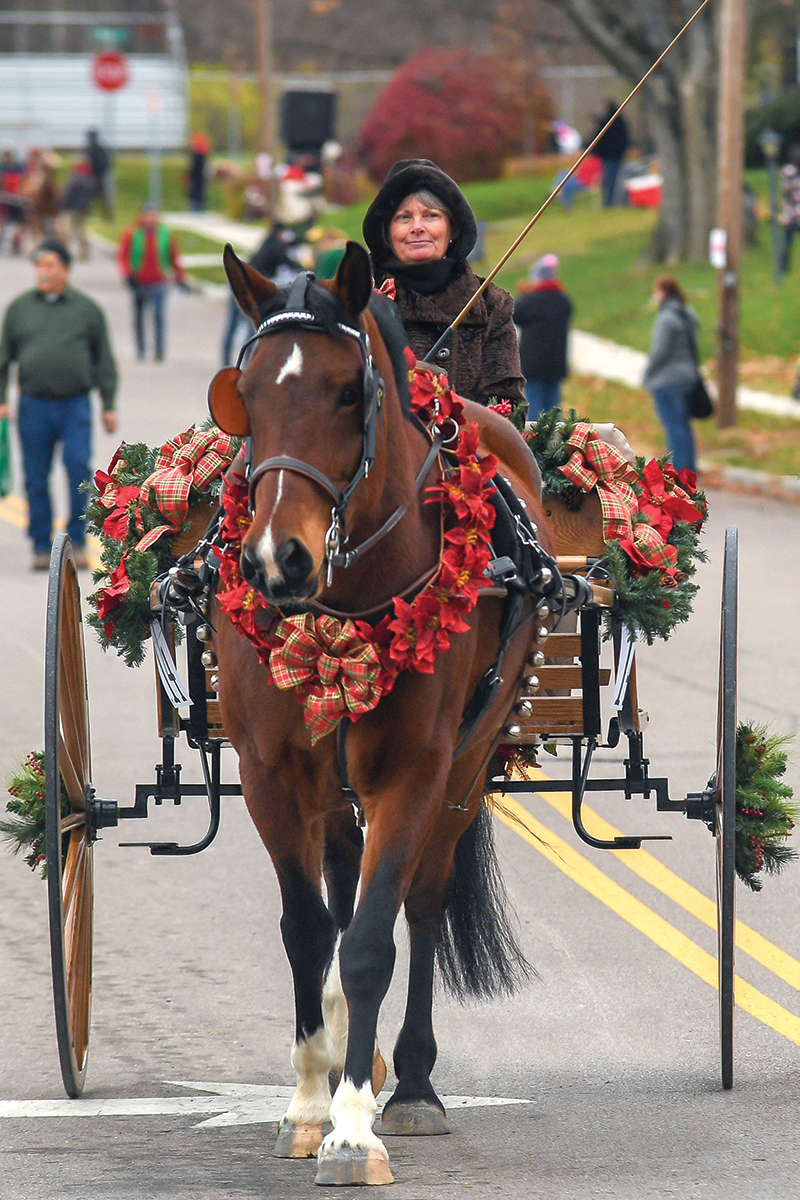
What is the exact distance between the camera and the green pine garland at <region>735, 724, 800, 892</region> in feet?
19.7

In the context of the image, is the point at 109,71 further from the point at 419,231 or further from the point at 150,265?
the point at 419,231

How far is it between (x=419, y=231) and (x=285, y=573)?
2.24 meters

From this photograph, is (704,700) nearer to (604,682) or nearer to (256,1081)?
(604,682)

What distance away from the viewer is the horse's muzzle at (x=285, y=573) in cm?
405

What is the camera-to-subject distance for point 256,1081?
5.67 m

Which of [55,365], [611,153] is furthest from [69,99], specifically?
[55,365]

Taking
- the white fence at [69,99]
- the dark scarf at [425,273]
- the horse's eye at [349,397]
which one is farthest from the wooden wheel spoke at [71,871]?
the white fence at [69,99]

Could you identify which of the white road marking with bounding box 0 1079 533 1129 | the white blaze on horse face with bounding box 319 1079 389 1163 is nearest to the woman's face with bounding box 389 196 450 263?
the white road marking with bounding box 0 1079 533 1129

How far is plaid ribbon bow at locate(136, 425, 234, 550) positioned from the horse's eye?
4.75 feet

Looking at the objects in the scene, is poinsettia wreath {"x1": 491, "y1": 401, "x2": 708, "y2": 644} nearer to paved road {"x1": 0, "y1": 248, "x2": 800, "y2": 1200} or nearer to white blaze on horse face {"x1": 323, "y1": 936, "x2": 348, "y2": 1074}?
paved road {"x1": 0, "y1": 248, "x2": 800, "y2": 1200}

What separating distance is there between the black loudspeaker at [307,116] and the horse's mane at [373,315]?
42959mm

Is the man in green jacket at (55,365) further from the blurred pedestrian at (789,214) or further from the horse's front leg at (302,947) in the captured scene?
the blurred pedestrian at (789,214)

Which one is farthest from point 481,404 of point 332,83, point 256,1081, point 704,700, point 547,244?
point 332,83

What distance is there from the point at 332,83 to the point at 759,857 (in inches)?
1978
